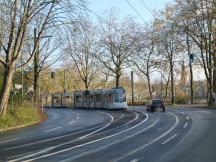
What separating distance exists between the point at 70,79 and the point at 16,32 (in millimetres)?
84818

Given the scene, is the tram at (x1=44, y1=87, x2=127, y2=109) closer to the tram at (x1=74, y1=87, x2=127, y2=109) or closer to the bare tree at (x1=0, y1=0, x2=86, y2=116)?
the tram at (x1=74, y1=87, x2=127, y2=109)

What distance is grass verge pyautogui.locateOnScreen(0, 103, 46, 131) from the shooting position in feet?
116

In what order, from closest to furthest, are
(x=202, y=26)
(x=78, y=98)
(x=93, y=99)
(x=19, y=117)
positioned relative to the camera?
(x=19, y=117) → (x=202, y=26) → (x=93, y=99) → (x=78, y=98)

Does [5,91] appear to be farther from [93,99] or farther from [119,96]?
[93,99]

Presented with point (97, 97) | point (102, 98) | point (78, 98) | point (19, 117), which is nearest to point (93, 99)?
point (97, 97)

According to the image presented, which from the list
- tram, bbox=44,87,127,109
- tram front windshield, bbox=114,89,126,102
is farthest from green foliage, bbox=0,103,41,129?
tram, bbox=44,87,127,109

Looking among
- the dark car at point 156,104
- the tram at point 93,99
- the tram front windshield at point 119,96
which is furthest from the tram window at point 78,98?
the dark car at point 156,104

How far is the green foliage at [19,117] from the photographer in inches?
1395

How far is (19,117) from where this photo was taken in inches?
1547

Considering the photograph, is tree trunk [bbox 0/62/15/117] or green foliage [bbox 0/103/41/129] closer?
green foliage [bbox 0/103/41/129]

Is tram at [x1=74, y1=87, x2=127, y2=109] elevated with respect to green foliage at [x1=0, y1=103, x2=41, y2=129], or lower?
elevated

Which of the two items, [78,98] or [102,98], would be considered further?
[78,98]

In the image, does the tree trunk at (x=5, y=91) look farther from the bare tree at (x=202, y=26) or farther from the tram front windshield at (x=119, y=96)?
the tram front windshield at (x=119, y=96)

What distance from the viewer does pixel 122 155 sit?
1577 cm
